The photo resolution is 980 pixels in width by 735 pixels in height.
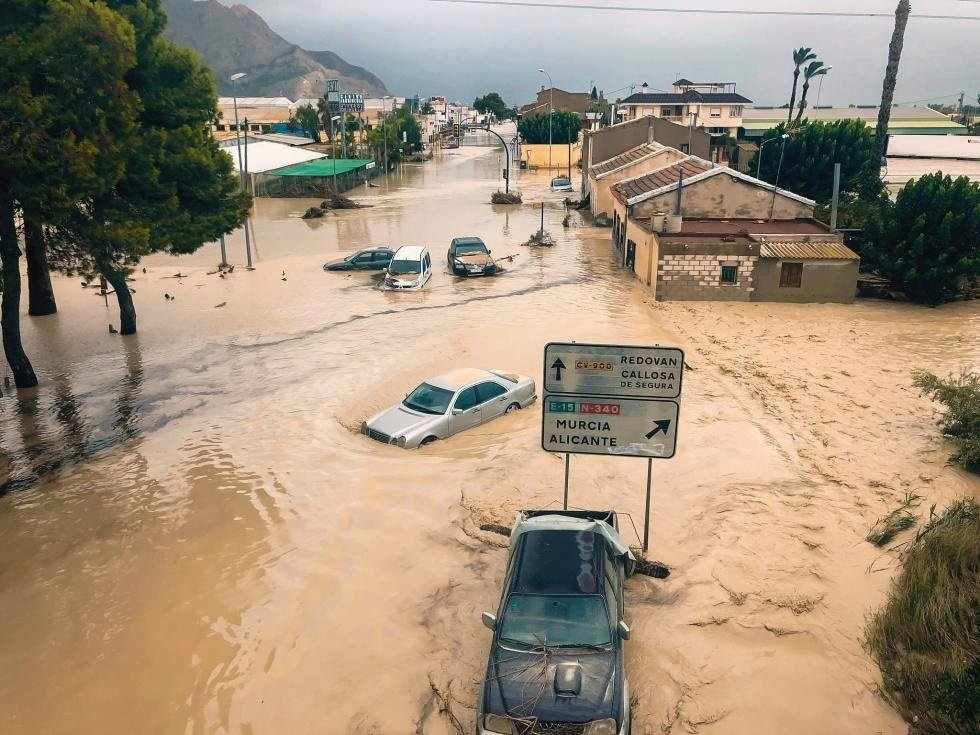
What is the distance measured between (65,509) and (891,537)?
13.5 metres

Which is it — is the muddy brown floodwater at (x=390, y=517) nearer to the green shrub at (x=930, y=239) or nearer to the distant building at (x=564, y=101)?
the green shrub at (x=930, y=239)

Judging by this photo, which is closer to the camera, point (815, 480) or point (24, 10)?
point (815, 480)

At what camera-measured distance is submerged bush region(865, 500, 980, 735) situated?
21.5 ft

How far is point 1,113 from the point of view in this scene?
1365 centimetres

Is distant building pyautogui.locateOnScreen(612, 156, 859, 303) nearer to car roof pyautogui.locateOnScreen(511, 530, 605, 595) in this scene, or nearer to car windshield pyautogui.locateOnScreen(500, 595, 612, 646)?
car roof pyautogui.locateOnScreen(511, 530, 605, 595)

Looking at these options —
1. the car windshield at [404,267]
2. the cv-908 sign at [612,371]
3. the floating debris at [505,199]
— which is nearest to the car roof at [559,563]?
the cv-908 sign at [612,371]

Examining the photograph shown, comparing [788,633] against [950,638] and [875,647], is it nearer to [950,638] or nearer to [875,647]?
[875,647]

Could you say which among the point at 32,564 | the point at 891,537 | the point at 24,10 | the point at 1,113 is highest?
the point at 24,10

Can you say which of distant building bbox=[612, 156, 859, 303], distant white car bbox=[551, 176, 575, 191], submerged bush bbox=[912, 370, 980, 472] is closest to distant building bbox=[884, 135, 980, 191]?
distant building bbox=[612, 156, 859, 303]

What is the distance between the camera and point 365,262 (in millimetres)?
31391

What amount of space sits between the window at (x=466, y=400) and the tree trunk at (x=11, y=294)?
10439mm

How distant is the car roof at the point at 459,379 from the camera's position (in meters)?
14.8

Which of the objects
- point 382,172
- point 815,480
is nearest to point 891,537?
point 815,480

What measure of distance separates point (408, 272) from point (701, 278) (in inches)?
445
